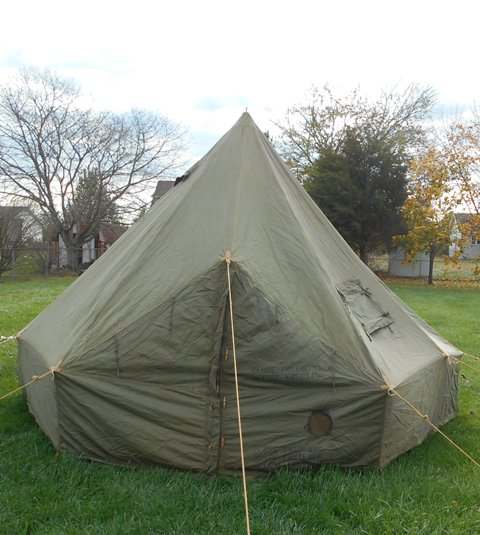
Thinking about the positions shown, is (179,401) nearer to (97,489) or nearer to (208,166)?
(97,489)

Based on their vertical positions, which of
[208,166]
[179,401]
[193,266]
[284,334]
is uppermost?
[208,166]

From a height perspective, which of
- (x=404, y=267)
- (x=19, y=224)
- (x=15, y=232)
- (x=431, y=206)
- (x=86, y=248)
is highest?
(x=431, y=206)

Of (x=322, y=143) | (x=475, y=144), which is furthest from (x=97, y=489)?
(x=322, y=143)

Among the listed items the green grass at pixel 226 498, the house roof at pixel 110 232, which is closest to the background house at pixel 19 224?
the house roof at pixel 110 232

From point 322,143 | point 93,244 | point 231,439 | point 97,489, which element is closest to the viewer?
point 97,489

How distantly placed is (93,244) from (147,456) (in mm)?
33773

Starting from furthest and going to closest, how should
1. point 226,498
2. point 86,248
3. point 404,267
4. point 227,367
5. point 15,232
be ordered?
point 86,248
point 404,267
point 15,232
point 227,367
point 226,498

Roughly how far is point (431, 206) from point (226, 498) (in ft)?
64.8

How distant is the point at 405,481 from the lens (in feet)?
11.6

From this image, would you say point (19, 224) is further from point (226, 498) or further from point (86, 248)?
point (226, 498)

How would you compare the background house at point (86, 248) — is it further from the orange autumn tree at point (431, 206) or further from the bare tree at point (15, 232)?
the orange autumn tree at point (431, 206)

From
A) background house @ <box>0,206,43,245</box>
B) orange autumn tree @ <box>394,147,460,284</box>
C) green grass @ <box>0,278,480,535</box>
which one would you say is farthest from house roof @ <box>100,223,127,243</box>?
green grass @ <box>0,278,480,535</box>

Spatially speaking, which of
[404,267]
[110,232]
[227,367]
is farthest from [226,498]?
[110,232]

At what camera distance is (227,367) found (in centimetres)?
364
